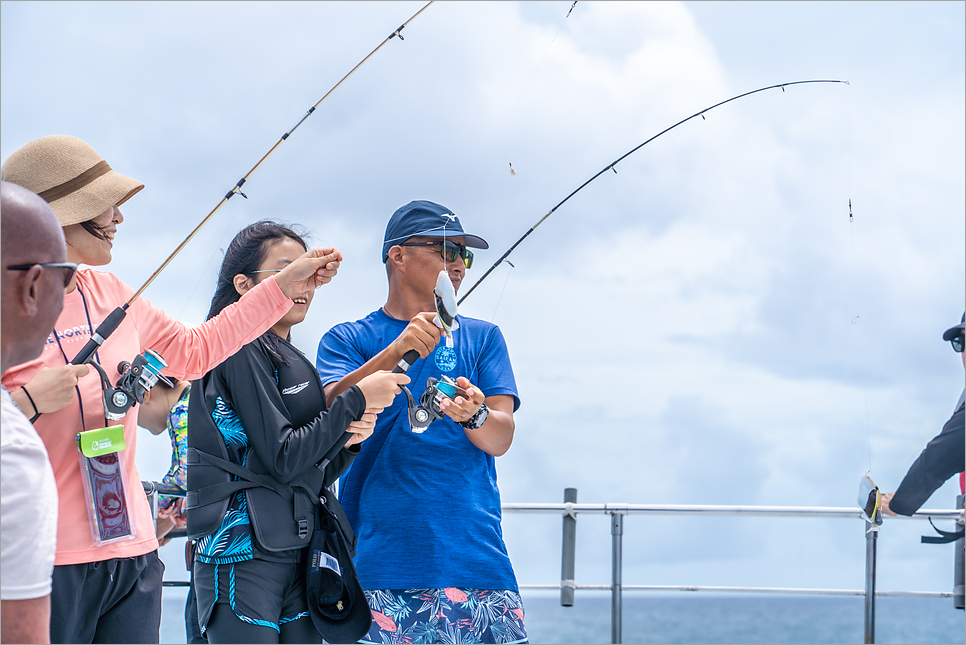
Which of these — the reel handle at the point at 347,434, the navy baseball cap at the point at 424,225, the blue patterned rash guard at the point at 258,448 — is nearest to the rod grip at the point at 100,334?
the blue patterned rash guard at the point at 258,448

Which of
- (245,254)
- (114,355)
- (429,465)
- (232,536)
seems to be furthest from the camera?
(245,254)

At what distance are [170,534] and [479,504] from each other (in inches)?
83.8

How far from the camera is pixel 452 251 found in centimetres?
252

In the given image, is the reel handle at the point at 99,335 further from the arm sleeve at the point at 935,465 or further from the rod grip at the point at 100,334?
the arm sleeve at the point at 935,465

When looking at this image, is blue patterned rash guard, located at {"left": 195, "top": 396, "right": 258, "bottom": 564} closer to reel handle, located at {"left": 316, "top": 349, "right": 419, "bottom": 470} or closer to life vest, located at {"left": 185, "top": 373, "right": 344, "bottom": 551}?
life vest, located at {"left": 185, "top": 373, "right": 344, "bottom": 551}

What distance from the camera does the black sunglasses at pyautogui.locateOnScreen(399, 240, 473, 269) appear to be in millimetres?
2492

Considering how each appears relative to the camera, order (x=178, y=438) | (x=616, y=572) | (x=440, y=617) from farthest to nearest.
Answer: (x=616, y=572), (x=178, y=438), (x=440, y=617)

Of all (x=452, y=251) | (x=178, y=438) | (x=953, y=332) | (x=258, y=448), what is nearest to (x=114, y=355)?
(x=258, y=448)

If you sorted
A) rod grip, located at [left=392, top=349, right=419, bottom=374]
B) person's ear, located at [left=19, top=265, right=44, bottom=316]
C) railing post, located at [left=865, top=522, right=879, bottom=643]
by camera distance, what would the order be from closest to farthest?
1. person's ear, located at [left=19, top=265, right=44, bottom=316]
2. rod grip, located at [left=392, top=349, right=419, bottom=374]
3. railing post, located at [left=865, top=522, right=879, bottom=643]

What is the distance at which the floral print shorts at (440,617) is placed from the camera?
2152 millimetres

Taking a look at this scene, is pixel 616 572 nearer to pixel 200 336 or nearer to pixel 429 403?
pixel 429 403

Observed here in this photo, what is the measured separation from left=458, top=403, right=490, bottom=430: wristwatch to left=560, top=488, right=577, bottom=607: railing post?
257 cm

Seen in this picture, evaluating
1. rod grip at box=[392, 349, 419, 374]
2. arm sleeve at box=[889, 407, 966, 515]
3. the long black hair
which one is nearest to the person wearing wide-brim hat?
the long black hair

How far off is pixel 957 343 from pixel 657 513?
2.22m
